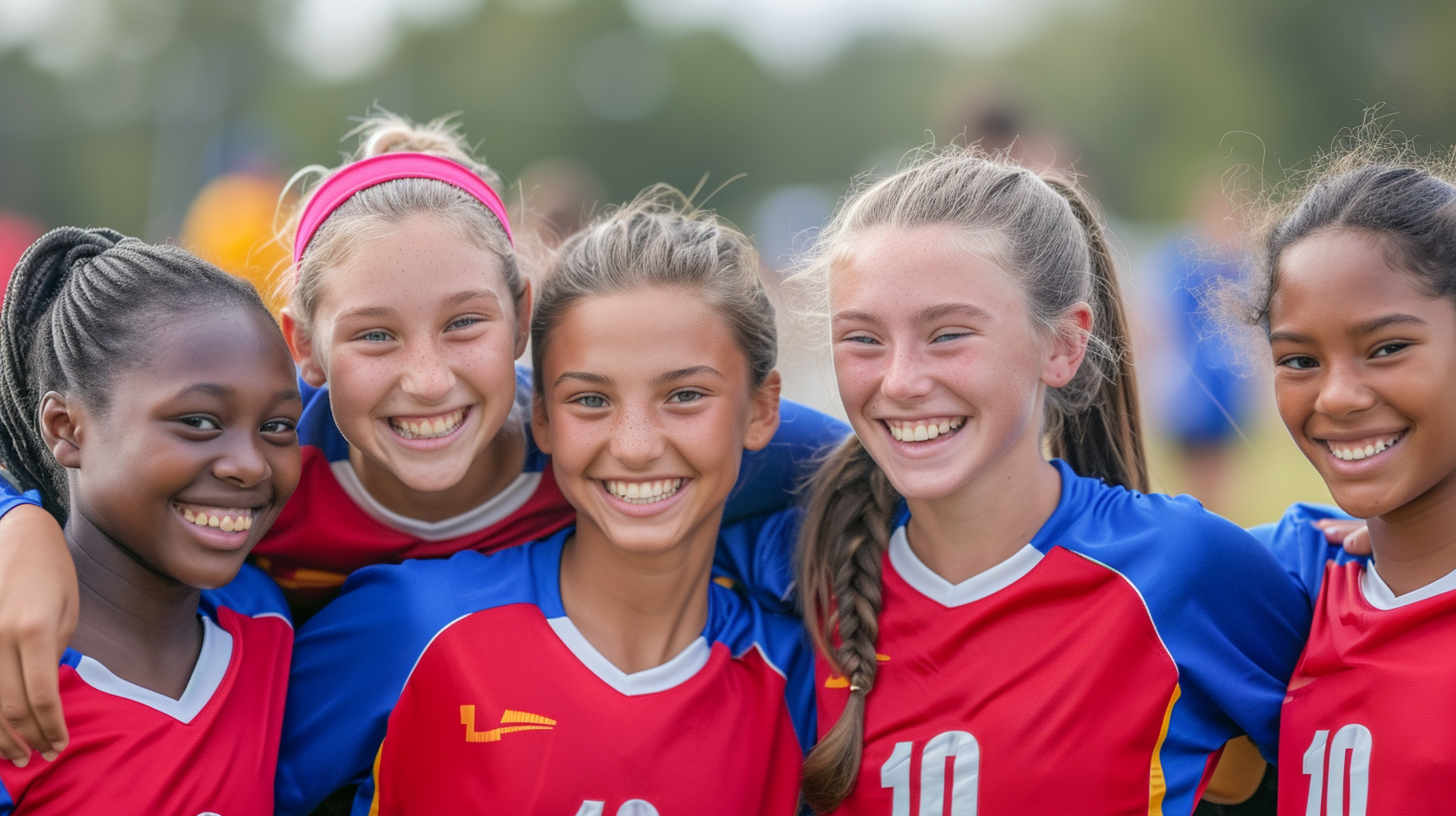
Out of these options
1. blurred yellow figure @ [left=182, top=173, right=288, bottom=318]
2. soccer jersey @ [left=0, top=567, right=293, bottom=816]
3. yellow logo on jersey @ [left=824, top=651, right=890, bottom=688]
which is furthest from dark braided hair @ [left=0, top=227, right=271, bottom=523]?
blurred yellow figure @ [left=182, top=173, right=288, bottom=318]

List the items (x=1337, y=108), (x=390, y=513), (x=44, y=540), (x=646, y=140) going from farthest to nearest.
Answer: (x=646, y=140) < (x=1337, y=108) < (x=390, y=513) < (x=44, y=540)

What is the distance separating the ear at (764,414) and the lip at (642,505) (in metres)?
0.21

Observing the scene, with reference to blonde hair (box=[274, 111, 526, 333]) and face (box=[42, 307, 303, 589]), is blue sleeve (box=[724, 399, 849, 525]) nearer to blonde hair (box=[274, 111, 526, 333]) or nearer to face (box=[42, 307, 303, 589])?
blonde hair (box=[274, 111, 526, 333])

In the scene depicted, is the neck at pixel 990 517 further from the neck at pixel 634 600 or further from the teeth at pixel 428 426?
the teeth at pixel 428 426

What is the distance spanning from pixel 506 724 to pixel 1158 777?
127 centimetres

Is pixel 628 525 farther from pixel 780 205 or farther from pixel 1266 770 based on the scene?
pixel 780 205

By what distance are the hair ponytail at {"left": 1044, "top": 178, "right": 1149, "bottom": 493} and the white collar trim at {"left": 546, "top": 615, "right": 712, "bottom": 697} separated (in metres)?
1.00

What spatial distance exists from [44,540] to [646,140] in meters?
50.2

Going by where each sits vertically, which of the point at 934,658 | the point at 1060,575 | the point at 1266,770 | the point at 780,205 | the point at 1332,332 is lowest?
the point at 1266,770

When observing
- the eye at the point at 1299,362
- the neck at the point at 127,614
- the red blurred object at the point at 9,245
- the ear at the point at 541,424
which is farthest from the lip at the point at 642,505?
the red blurred object at the point at 9,245

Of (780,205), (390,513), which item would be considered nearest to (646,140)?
(780,205)

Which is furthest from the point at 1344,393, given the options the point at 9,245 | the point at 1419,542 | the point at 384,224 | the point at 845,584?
the point at 9,245

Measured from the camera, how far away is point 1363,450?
2.51 meters

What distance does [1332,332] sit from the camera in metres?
2.50
